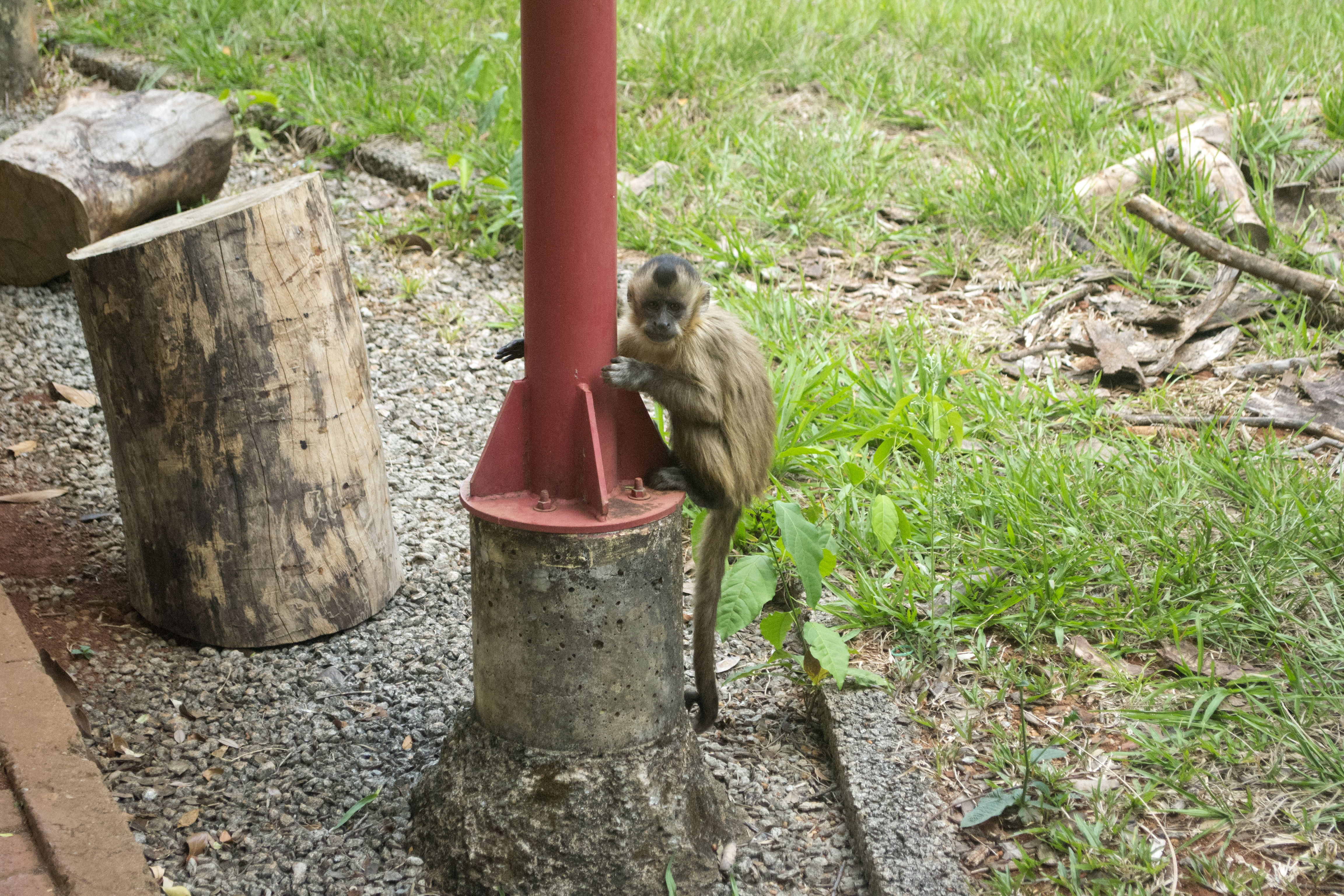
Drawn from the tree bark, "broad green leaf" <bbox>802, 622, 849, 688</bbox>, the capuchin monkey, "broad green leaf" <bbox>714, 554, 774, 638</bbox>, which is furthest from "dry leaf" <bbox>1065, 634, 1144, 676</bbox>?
the tree bark

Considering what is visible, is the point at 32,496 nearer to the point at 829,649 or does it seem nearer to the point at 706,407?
the point at 706,407

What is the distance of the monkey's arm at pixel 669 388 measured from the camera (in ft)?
7.77

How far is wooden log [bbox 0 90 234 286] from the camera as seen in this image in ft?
16.3

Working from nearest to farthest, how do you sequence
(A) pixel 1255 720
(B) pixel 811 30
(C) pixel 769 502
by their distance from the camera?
(A) pixel 1255 720 < (C) pixel 769 502 < (B) pixel 811 30

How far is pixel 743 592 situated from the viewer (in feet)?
9.29

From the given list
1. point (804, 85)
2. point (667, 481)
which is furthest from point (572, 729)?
point (804, 85)

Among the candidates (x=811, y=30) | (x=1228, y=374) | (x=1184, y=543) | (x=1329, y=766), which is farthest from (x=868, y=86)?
(x=1329, y=766)

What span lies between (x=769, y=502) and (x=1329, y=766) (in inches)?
76.5

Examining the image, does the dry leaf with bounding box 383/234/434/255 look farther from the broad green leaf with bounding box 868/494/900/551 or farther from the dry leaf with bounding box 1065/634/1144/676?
the dry leaf with bounding box 1065/634/1144/676

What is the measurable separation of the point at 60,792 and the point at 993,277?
14.3ft

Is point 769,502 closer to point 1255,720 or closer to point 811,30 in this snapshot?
point 1255,720

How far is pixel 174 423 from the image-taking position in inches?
127

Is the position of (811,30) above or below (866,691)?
above

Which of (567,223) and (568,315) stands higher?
(567,223)
